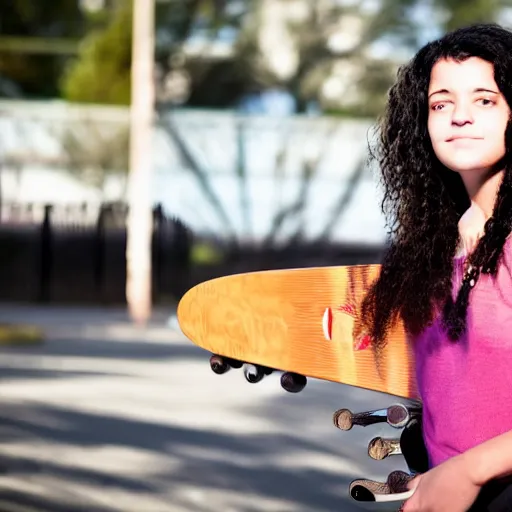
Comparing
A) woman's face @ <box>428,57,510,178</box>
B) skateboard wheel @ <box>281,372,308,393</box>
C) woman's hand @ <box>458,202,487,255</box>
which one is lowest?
skateboard wheel @ <box>281,372,308,393</box>

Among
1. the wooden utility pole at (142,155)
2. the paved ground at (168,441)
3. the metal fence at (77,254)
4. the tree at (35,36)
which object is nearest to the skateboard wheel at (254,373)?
the paved ground at (168,441)

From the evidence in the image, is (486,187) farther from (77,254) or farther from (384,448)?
(77,254)

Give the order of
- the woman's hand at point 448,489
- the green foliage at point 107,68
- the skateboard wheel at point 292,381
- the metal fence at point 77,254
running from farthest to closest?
the green foliage at point 107,68
the metal fence at point 77,254
the skateboard wheel at point 292,381
the woman's hand at point 448,489

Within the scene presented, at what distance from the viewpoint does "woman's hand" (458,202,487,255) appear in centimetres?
207

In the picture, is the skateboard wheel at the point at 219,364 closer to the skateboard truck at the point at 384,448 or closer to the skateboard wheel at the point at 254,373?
the skateboard wheel at the point at 254,373

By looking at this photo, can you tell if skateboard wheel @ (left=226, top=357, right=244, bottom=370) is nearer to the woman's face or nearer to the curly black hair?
the curly black hair

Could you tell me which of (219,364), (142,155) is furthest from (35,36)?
(219,364)

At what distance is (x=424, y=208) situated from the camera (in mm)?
2172

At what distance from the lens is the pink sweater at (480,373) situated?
1.98m

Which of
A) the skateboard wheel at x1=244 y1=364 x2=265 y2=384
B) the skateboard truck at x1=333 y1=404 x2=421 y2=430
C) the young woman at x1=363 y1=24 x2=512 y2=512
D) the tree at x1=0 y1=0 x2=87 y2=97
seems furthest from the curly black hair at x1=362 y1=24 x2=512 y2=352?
the tree at x1=0 y1=0 x2=87 y2=97

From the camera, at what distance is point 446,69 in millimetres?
2102

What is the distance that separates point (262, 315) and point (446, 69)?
0.70 m

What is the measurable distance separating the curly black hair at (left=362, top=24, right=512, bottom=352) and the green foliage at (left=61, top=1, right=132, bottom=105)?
96.6 ft

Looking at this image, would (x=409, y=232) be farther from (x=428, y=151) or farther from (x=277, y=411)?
(x=277, y=411)
